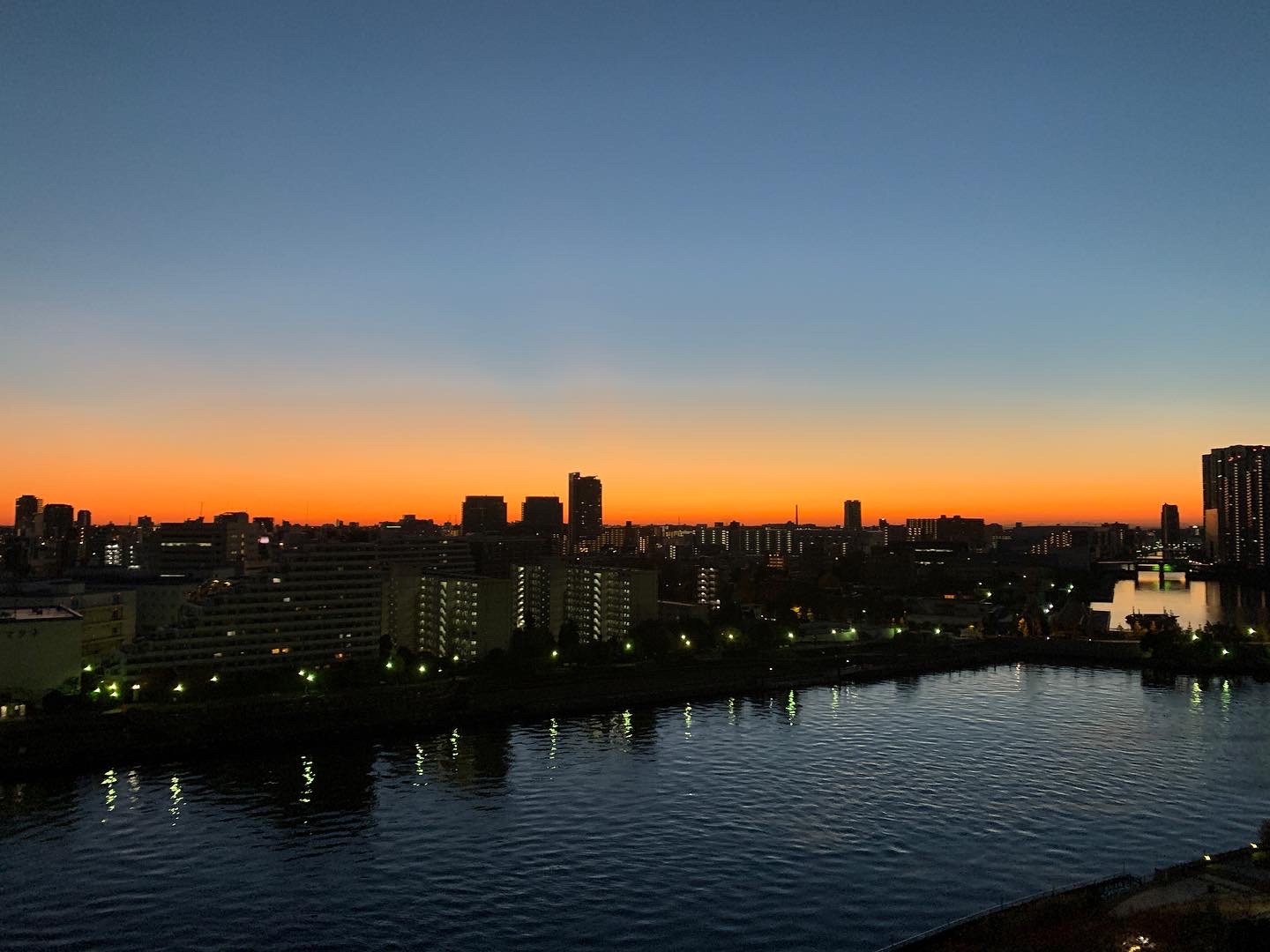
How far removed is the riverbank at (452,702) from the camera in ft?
44.6

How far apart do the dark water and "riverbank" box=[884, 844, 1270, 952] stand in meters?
1.05

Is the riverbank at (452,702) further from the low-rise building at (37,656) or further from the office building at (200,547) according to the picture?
the office building at (200,547)

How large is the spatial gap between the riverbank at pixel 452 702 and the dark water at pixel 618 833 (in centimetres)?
77

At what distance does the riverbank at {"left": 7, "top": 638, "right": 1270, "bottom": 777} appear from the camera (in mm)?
13594

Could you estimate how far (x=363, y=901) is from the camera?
816 centimetres

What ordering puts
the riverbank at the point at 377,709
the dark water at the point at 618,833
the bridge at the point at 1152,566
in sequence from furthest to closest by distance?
the bridge at the point at 1152,566
the riverbank at the point at 377,709
the dark water at the point at 618,833

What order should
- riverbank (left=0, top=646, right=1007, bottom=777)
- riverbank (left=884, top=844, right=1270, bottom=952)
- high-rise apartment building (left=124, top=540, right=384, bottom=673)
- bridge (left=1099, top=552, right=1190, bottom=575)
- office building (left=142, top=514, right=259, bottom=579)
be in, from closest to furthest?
1. riverbank (left=884, top=844, right=1270, bottom=952)
2. riverbank (left=0, top=646, right=1007, bottom=777)
3. high-rise apartment building (left=124, top=540, right=384, bottom=673)
4. office building (left=142, top=514, right=259, bottom=579)
5. bridge (left=1099, top=552, right=1190, bottom=575)

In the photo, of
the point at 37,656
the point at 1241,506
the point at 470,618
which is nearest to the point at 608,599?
the point at 470,618

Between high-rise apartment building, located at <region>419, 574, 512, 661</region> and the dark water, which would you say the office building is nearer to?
high-rise apartment building, located at <region>419, 574, 512, 661</region>

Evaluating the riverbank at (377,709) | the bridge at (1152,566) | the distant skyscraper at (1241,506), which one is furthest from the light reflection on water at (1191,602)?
the riverbank at (377,709)

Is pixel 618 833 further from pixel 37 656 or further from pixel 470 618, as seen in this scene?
pixel 470 618

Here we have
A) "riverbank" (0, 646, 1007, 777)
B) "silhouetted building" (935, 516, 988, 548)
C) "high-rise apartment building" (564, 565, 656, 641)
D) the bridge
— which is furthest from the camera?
"silhouetted building" (935, 516, 988, 548)

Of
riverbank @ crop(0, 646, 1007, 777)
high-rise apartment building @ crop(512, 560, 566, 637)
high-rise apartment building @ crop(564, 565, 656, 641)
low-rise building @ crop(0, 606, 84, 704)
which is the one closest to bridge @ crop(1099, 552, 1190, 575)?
high-rise apartment building @ crop(564, 565, 656, 641)

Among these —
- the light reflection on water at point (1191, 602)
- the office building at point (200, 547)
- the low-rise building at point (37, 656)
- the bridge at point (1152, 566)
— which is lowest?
the light reflection on water at point (1191, 602)
